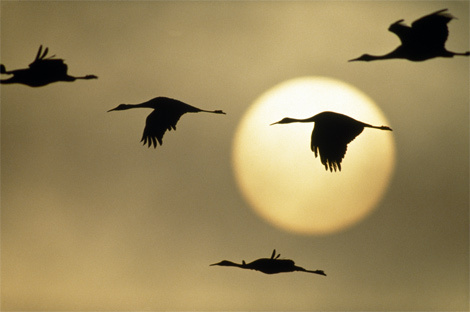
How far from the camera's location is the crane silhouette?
43.3ft

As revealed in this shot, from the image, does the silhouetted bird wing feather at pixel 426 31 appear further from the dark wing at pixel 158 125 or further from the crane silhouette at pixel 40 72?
the crane silhouette at pixel 40 72

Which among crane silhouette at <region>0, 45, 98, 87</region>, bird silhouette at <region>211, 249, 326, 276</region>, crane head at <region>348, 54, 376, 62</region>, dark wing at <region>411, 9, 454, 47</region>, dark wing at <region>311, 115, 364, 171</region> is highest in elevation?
dark wing at <region>411, 9, 454, 47</region>

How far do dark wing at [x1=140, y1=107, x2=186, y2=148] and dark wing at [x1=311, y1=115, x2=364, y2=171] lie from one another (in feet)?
10.0

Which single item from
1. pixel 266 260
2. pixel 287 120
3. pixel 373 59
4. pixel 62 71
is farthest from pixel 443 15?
pixel 62 71

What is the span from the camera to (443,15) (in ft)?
39.5

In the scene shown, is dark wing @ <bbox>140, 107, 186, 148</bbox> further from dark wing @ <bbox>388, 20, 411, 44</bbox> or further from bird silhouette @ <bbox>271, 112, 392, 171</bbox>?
dark wing @ <bbox>388, 20, 411, 44</bbox>

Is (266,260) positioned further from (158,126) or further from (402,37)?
(402,37)

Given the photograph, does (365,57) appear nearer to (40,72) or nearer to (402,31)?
(402,31)

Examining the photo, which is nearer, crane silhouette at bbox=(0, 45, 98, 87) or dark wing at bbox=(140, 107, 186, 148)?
crane silhouette at bbox=(0, 45, 98, 87)

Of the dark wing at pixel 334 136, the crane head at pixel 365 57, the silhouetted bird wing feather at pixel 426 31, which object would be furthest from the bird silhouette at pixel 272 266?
the silhouetted bird wing feather at pixel 426 31

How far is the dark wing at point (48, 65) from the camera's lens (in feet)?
43.2

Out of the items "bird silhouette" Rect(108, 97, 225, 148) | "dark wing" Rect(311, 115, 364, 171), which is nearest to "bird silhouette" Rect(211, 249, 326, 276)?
"dark wing" Rect(311, 115, 364, 171)

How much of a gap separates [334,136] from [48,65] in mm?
5606

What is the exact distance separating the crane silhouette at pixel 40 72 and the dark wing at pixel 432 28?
6.37m
